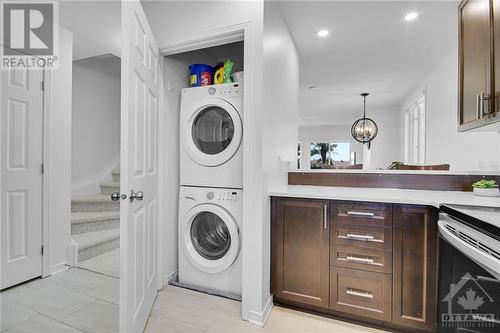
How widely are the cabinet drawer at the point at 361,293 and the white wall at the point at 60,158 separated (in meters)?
2.47

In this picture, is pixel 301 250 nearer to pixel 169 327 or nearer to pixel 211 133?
pixel 169 327

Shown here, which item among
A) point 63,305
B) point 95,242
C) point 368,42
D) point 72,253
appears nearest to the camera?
point 63,305

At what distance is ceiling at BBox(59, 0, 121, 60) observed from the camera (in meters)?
2.16

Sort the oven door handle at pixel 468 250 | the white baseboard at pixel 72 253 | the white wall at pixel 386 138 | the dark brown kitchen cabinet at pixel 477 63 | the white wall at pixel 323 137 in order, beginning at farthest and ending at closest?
the white wall at pixel 323 137
the white wall at pixel 386 138
the white baseboard at pixel 72 253
the dark brown kitchen cabinet at pixel 477 63
the oven door handle at pixel 468 250

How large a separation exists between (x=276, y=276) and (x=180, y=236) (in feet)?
2.86

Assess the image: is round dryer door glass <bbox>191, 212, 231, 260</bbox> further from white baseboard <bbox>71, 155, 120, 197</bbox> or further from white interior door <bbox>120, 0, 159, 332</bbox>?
white baseboard <bbox>71, 155, 120, 197</bbox>

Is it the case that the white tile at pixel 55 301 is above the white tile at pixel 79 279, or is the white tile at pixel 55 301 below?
below

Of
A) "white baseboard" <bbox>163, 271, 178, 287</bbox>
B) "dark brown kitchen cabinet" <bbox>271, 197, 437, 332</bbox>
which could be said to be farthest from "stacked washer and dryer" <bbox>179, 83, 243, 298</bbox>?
"dark brown kitchen cabinet" <bbox>271, 197, 437, 332</bbox>

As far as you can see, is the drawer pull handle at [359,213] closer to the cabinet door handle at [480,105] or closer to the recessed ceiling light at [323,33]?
the cabinet door handle at [480,105]

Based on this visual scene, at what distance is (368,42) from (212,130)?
2.13 meters

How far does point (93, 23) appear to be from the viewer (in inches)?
94.6

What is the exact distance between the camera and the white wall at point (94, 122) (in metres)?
3.62

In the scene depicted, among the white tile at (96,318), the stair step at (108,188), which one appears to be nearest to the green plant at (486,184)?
the white tile at (96,318)

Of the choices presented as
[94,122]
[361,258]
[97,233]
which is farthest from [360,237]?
[94,122]
